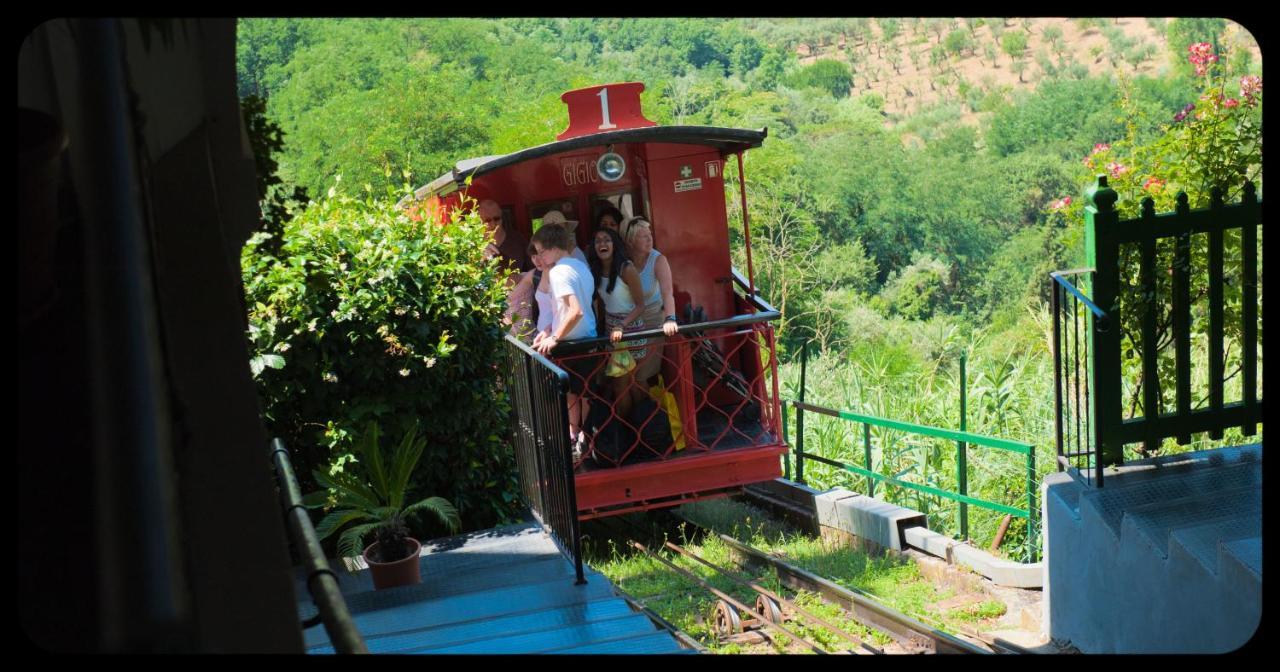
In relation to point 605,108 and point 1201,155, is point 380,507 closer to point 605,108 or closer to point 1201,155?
point 605,108

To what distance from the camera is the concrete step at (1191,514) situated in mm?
5316

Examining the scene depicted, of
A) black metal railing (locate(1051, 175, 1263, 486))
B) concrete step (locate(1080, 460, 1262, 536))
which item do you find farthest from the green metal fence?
concrete step (locate(1080, 460, 1262, 536))

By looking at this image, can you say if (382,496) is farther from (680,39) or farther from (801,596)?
(680,39)

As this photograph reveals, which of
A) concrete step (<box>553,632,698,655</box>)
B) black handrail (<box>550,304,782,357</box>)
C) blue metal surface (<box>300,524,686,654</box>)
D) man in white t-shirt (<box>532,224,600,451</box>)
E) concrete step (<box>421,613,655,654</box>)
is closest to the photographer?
concrete step (<box>553,632,698,655</box>)

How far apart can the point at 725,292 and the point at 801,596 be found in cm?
311

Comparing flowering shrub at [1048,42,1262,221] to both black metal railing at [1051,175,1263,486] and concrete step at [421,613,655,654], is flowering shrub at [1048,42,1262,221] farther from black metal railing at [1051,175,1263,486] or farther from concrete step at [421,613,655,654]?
concrete step at [421,613,655,654]

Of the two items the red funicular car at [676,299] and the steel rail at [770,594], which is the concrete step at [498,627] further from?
the red funicular car at [676,299]

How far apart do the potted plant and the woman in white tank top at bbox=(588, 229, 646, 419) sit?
6.49 ft

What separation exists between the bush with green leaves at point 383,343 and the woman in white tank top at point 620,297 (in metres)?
1.07

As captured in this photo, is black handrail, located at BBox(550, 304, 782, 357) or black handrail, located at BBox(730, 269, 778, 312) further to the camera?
black handrail, located at BBox(730, 269, 778, 312)

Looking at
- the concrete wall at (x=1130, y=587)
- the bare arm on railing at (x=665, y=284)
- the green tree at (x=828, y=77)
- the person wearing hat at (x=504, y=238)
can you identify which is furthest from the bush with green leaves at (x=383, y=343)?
the green tree at (x=828, y=77)

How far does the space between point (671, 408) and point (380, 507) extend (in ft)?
9.57

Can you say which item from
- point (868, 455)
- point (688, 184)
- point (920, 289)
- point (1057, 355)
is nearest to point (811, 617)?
point (1057, 355)

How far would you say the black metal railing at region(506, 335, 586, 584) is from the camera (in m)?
5.77
